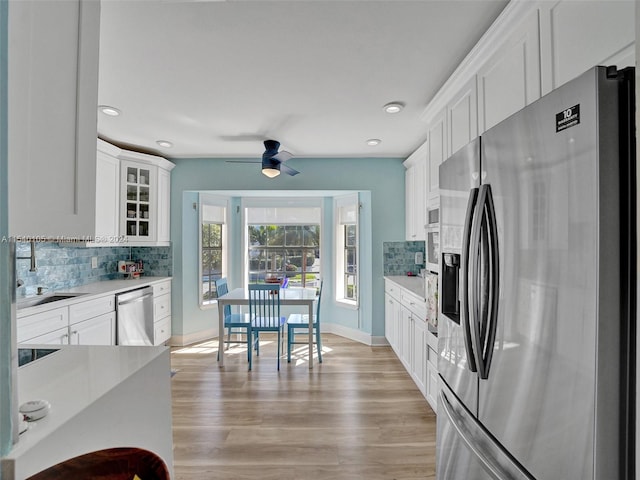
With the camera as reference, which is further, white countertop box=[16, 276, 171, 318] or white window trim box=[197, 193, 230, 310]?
white window trim box=[197, 193, 230, 310]

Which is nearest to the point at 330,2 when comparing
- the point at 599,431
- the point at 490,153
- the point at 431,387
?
the point at 490,153

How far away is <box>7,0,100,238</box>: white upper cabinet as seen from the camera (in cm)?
69

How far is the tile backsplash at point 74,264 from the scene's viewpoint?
9.55ft

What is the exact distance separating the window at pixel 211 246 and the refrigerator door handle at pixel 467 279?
3963mm

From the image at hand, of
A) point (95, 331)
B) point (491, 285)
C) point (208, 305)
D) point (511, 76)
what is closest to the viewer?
point (491, 285)

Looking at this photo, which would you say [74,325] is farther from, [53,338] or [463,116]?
[463,116]

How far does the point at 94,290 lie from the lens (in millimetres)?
3201

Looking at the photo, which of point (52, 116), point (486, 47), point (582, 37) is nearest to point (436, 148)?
point (486, 47)

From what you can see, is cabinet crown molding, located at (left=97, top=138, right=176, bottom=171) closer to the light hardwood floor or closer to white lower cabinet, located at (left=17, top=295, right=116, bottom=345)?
white lower cabinet, located at (left=17, top=295, right=116, bottom=345)

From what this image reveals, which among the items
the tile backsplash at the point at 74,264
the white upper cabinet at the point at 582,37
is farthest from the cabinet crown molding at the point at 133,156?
the white upper cabinet at the point at 582,37

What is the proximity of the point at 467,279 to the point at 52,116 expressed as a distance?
131cm

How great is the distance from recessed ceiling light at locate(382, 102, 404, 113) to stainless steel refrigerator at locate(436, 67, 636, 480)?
5.18 feet

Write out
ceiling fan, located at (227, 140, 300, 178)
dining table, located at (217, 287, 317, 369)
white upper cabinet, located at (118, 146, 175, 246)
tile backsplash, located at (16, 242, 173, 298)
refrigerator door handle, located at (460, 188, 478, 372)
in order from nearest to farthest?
refrigerator door handle, located at (460, 188, 478, 372) < tile backsplash, located at (16, 242, 173, 298) < ceiling fan, located at (227, 140, 300, 178) < dining table, located at (217, 287, 317, 369) < white upper cabinet, located at (118, 146, 175, 246)

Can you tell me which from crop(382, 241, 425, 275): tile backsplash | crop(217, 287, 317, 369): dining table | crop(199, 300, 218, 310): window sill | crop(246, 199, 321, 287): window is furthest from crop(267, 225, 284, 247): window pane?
crop(382, 241, 425, 275): tile backsplash
